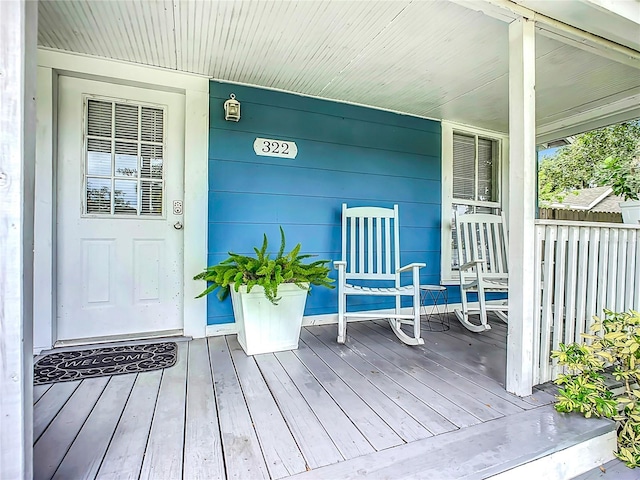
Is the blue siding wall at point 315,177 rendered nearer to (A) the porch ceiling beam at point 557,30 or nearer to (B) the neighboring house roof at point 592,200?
(A) the porch ceiling beam at point 557,30

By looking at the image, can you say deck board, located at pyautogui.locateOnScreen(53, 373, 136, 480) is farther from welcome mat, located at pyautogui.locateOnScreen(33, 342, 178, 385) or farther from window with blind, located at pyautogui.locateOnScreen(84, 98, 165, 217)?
window with blind, located at pyautogui.locateOnScreen(84, 98, 165, 217)

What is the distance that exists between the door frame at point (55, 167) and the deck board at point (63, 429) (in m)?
0.79

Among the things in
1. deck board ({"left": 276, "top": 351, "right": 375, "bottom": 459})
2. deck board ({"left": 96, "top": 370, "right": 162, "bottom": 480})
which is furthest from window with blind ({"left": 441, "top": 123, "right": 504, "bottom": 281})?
Result: deck board ({"left": 96, "top": 370, "right": 162, "bottom": 480})

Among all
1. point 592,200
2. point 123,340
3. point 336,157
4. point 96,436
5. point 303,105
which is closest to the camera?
point 96,436

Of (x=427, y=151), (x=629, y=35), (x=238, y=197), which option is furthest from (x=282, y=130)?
(x=629, y=35)

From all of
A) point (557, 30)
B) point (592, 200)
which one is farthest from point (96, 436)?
point (592, 200)

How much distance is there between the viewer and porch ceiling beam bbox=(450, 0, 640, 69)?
1.49 m

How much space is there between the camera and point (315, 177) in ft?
9.22

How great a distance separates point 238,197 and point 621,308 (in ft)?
8.77

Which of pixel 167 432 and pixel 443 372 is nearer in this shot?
pixel 167 432

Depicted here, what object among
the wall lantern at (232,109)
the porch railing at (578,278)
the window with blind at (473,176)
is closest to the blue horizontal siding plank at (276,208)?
the wall lantern at (232,109)

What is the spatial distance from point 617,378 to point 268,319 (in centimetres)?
186

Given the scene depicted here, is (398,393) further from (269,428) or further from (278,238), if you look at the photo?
(278,238)

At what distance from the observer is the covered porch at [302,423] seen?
1059mm
